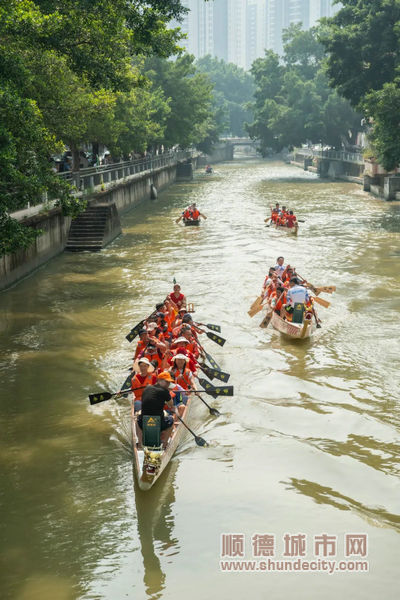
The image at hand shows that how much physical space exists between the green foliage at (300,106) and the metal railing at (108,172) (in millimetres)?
20992

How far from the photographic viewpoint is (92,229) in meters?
32.5

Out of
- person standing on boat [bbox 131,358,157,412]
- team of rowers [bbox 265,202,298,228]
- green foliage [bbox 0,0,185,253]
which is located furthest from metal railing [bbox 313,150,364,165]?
person standing on boat [bbox 131,358,157,412]

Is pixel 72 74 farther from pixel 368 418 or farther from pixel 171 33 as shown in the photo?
Answer: pixel 368 418

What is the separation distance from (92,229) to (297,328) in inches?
666

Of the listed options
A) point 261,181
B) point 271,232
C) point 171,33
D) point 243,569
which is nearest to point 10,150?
point 243,569

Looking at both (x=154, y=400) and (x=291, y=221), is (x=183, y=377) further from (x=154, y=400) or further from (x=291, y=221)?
(x=291, y=221)

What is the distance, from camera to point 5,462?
11.8 metres

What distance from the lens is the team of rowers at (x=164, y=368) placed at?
1121 centimetres

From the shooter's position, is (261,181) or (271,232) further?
(261,181)

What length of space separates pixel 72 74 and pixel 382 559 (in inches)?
849

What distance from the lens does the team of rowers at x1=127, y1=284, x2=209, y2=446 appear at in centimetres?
1121

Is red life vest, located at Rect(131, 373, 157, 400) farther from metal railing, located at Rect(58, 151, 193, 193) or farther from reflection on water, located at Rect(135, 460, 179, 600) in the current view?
metal railing, located at Rect(58, 151, 193, 193)

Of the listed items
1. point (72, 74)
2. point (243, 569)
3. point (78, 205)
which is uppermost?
point (72, 74)

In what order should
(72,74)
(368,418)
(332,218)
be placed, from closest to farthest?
1. (368,418)
2. (72,74)
3. (332,218)
